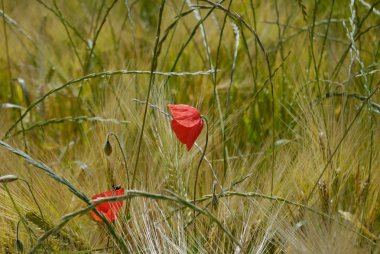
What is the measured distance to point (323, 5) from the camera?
2578 mm

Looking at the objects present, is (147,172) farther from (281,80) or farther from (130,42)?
(130,42)

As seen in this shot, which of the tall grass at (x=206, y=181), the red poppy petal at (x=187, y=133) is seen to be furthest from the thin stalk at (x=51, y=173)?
the red poppy petal at (x=187, y=133)

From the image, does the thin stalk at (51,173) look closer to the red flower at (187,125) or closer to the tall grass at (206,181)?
the tall grass at (206,181)

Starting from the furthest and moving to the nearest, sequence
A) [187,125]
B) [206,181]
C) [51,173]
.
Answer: [206,181], [187,125], [51,173]

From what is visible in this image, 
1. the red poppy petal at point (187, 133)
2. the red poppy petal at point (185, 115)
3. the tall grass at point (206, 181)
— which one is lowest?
the tall grass at point (206, 181)

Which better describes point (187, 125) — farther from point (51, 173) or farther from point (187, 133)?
point (51, 173)

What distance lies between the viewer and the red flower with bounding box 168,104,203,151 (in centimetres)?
105

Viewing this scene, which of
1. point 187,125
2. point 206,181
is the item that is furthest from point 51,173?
point 206,181

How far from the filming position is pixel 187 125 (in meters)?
1.05

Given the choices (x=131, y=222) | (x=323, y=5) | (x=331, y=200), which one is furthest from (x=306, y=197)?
(x=323, y=5)

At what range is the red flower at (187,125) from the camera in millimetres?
1048

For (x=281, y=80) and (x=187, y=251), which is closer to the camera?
(x=187, y=251)

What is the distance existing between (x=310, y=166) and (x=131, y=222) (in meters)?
0.30

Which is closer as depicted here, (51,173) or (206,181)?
(51,173)
